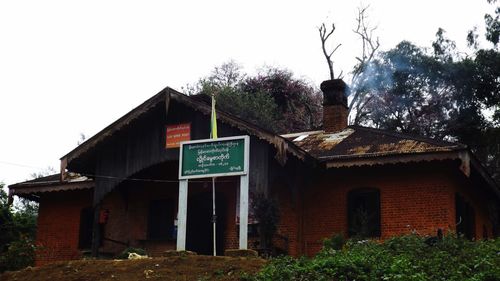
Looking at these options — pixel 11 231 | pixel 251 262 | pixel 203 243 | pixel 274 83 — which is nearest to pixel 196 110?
pixel 203 243

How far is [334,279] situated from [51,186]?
1472 cm

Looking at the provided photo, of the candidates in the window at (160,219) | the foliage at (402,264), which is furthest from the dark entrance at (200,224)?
the foliage at (402,264)

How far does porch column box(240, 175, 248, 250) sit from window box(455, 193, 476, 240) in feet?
21.7

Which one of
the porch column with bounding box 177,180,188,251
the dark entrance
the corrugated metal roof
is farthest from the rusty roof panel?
the corrugated metal roof

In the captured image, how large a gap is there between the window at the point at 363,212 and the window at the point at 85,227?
30.6 ft

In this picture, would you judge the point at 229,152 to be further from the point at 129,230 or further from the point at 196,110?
the point at 129,230

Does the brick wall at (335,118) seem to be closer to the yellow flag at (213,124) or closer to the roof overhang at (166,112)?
the roof overhang at (166,112)

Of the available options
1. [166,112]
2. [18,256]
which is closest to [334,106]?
[166,112]

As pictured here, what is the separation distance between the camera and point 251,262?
523 inches

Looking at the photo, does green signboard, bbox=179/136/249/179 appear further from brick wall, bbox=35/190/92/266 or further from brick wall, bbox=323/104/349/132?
A: brick wall, bbox=35/190/92/266

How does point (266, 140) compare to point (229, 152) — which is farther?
point (266, 140)

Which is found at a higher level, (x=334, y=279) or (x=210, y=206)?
(x=210, y=206)

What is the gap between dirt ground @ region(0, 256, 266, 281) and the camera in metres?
12.8

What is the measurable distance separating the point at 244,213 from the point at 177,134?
481 cm
